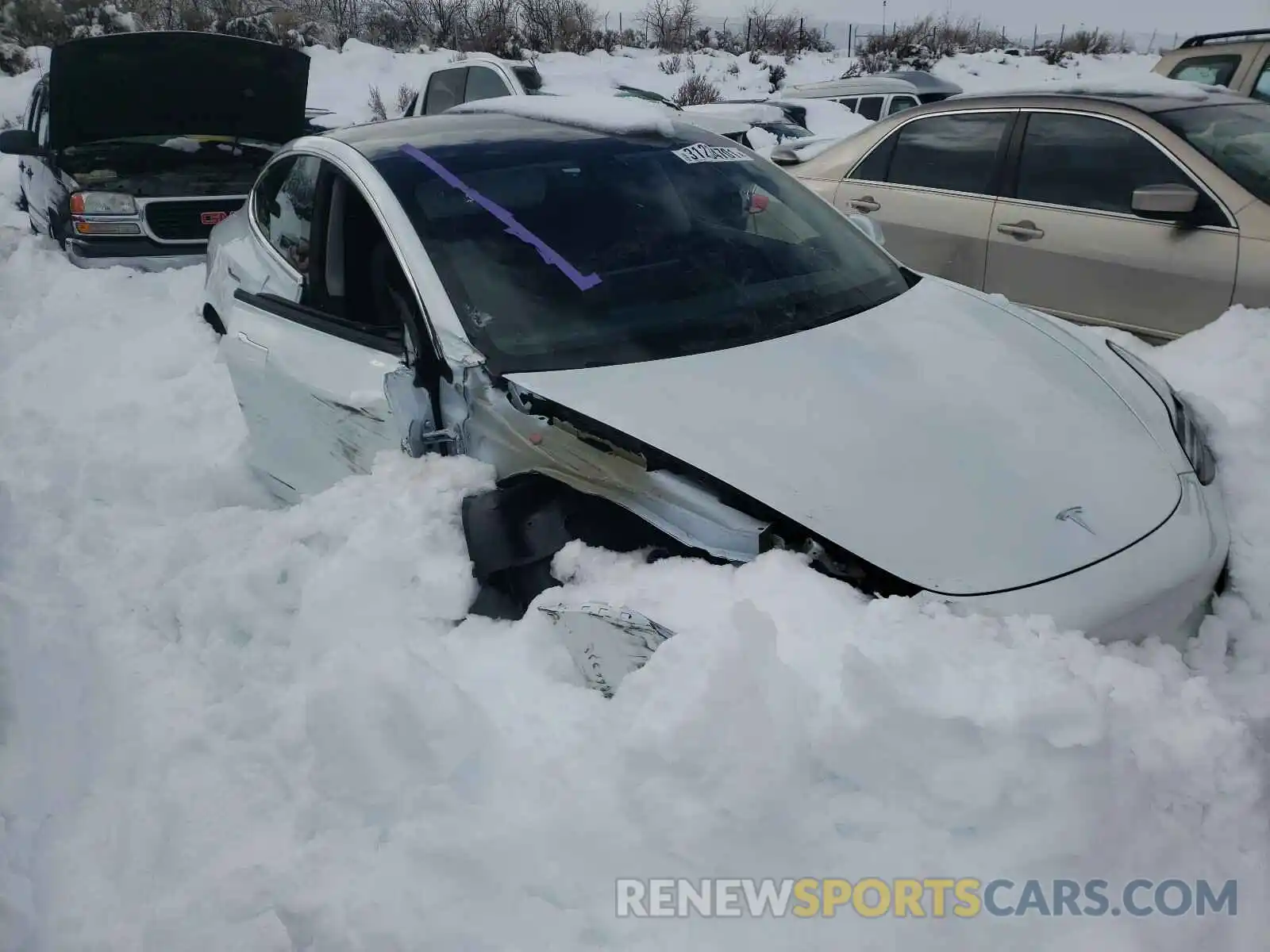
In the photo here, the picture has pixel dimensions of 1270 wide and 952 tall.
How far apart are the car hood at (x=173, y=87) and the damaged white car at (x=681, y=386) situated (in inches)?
151

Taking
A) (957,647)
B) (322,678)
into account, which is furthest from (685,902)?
(322,678)

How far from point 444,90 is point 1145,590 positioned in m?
9.19

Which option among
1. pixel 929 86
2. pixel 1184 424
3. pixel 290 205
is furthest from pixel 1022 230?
pixel 929 86

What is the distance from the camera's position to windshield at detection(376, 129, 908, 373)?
8.67ft

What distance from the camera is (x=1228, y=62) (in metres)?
7.16

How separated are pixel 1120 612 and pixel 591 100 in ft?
8.89

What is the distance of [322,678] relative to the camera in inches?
86.5

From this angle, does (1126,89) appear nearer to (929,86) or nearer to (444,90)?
(444,90)

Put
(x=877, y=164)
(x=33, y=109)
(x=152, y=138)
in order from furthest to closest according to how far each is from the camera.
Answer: (x=33, y=109), (x=152, y=138), (x=877, y=164)

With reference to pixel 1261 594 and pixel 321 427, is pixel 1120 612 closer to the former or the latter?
pixel 1261 594

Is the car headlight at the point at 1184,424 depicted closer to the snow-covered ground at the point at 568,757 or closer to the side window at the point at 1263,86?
the snow-covered ground at the point at 568,757

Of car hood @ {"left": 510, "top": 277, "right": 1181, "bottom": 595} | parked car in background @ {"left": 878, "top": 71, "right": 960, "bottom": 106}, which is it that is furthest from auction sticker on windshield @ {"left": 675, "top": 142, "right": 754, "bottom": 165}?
parked car in background @ {"left": 878, "top": 71, "right": 960, "bottom": 106}

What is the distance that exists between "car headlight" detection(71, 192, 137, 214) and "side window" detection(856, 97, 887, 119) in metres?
9.43

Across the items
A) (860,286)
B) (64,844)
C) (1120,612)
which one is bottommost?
(64,844)
